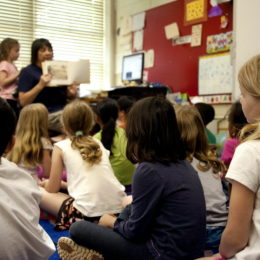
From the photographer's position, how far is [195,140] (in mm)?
1494

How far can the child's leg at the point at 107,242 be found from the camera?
45.0 inches

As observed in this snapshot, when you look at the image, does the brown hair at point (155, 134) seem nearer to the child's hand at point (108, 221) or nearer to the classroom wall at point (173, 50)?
the child's hand at point (108, 221)

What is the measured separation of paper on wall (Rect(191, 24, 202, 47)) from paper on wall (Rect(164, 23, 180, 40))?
0.73 feet

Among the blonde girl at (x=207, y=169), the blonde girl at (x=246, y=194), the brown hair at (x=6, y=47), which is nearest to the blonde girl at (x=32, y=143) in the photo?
the blonde girl at (x=207, y=169)

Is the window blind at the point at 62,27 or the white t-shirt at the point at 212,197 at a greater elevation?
the window blind at the point at 62,27

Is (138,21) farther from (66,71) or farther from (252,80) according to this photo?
(252,80)

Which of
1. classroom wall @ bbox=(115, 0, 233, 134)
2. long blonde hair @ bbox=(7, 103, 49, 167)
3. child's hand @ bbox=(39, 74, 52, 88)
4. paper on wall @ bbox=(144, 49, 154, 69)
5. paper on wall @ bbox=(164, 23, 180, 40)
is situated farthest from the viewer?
paper on wall @ bbox=(144, 49, 154, 69)

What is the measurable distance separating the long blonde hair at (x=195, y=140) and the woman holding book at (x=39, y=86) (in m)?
1.75

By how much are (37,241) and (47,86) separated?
2304mm

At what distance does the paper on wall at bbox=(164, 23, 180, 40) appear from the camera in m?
4.03

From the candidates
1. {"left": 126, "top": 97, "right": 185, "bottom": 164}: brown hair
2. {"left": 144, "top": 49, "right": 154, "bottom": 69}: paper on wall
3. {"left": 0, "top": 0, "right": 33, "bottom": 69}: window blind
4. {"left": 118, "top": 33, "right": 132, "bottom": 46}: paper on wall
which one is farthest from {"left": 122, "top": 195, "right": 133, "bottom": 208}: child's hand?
{"left": 118, "top": 33, "right": 132, "bottom": 46}: paper on wall

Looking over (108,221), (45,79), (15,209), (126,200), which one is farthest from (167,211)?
(45,79)

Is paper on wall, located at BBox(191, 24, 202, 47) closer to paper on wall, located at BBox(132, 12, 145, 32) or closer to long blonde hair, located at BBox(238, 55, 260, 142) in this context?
paper on wall, located at BBox(132, 12, 145, 32)

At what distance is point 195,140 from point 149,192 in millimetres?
487
